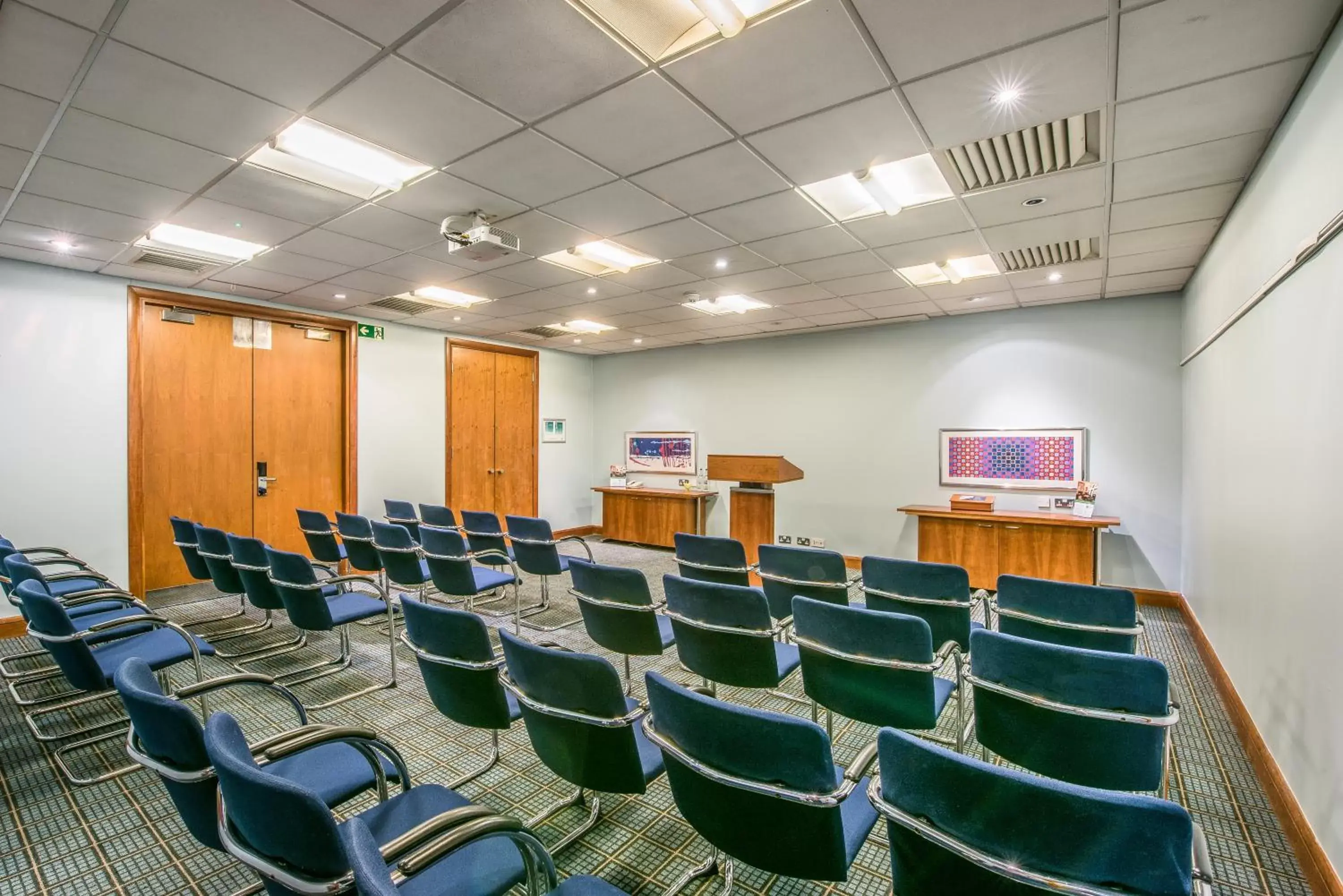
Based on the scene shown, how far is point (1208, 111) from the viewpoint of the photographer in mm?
2504

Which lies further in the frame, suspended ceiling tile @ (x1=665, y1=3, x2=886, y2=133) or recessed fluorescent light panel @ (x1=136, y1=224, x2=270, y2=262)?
recessed fluorescent light panel @ (x1=136, y1=224, x2=270, y2=262)

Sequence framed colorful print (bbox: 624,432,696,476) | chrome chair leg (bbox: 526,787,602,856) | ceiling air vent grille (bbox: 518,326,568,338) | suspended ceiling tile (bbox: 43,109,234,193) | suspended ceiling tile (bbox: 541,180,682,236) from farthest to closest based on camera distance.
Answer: framed colorful print (bbox: 624,432,696,476), ceiling air vent grille (bbox: 518,326,568,338), suspended ceiling tile (bbox: 541,180,682,236), suspended ceiling tile (bbox: 43,109,234,193), chrome chair leg (bbox: 526,787,602,856)

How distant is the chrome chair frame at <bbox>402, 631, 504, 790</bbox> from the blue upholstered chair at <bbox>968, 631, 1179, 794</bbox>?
1623 millimetres

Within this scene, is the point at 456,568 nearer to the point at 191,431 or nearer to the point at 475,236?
the point at 475,236

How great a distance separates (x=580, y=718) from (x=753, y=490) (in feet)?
14.7

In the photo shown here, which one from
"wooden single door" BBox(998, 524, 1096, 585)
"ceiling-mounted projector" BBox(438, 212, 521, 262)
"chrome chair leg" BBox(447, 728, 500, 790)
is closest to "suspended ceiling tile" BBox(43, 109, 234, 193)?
"ceiling-mounted projector" BBox(438, 212, 521, 262)

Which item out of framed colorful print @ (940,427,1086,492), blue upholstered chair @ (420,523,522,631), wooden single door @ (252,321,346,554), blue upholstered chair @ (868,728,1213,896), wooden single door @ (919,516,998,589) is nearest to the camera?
blue upholstered chair @ (868,728,1213,896)

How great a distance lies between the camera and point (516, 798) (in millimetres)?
2428

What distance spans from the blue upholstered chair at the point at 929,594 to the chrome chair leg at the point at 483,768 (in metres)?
1.81

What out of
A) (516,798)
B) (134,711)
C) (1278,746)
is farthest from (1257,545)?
(134,711)

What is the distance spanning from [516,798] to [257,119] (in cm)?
308

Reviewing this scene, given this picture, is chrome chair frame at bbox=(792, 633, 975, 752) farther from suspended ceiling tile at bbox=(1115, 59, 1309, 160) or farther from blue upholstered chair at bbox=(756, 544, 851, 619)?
suspended ceiling tile at bbox=(1115, 59, 1309, 160)

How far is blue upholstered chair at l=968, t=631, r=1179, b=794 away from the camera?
179cm

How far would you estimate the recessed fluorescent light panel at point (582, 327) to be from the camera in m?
7.09
